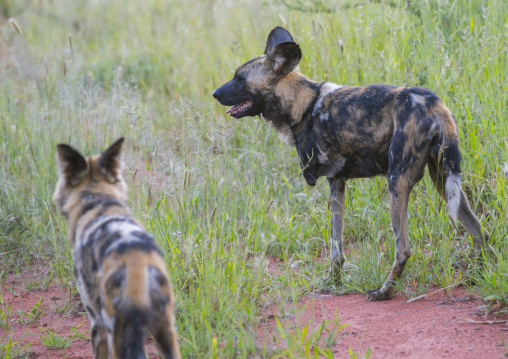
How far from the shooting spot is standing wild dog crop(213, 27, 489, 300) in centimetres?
334

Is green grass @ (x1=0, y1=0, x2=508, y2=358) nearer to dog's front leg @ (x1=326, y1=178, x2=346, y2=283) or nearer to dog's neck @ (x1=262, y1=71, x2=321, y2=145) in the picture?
dog's front leg @ (x1=326, y1=178, x2=346, y2=283)

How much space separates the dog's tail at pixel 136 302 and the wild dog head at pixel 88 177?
617 mm

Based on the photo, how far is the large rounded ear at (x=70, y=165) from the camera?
249cm

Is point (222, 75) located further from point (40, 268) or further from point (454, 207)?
point (454, 207)

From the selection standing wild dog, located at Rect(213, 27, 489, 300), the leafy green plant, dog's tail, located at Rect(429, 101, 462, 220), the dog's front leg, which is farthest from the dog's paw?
the leafy green plant

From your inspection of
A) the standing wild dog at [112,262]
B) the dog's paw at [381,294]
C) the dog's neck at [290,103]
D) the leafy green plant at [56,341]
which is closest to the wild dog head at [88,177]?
the standing wild dog at [112,262]

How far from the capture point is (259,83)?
4.16 metres

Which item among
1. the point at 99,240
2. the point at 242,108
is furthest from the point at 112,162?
the point at 242,108

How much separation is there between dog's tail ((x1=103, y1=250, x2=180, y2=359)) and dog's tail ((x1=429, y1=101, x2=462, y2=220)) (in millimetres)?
1936

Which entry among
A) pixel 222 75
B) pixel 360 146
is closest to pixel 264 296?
pixel 360 146

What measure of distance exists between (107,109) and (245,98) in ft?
4.63

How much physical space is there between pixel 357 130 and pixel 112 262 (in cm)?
209

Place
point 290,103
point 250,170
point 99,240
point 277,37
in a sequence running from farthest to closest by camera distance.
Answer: point 277,37
point 290,103
point 250,170
point 99,240

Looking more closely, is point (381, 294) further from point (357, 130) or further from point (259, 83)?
point (259, 83)
